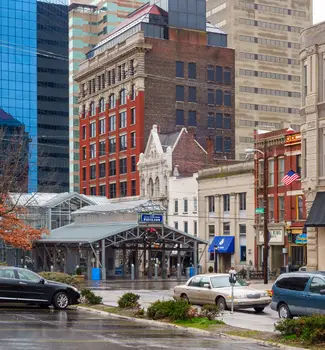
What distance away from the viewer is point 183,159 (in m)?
92.0

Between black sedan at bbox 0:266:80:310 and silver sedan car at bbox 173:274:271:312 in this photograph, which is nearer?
black sedan at bbox 0:266:80:310

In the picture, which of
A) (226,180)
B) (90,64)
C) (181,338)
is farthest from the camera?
(90,64)

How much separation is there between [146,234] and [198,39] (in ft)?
141

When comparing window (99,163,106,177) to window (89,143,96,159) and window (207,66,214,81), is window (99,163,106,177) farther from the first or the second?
window (207,66,214,81)

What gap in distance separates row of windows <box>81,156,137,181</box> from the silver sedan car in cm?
6738

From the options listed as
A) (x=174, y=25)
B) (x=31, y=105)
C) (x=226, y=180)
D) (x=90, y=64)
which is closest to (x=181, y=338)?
(x=226, y=180)

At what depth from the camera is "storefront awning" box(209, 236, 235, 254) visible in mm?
77938

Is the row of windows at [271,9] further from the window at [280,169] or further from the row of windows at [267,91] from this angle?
the window at [280,169]

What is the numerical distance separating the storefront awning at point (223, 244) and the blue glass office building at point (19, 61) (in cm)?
10093

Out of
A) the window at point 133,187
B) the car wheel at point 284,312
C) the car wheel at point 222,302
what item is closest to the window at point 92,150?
the window at point 133,187

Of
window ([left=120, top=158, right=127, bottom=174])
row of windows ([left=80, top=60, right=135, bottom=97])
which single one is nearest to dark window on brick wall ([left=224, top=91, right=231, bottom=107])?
row of windows ([left=80, top=60, right=135, bottom=97])

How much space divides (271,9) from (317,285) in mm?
118040

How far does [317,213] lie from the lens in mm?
44438

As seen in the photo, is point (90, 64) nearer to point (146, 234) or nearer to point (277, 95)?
point (277, 95)
